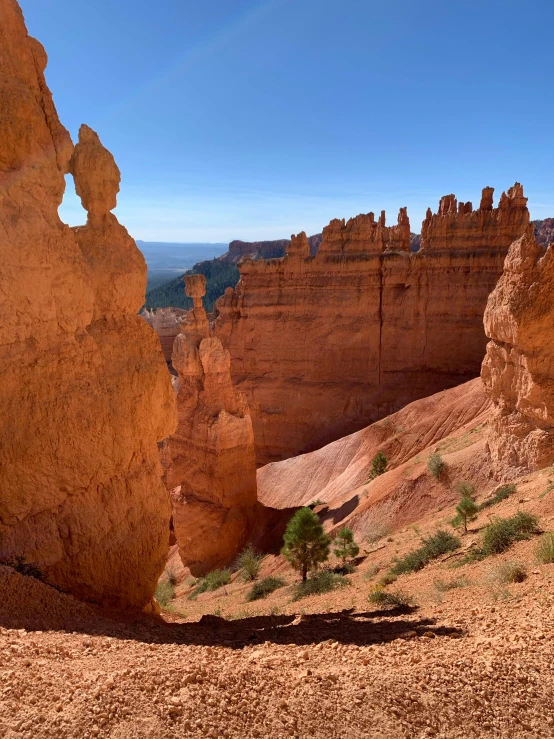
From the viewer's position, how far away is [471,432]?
2130 centimetres

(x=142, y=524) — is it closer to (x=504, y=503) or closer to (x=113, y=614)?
(x=113, y=614)

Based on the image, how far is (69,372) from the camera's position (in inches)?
333

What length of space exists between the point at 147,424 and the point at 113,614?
3.32 m

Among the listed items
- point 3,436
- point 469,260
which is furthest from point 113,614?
point 469,260

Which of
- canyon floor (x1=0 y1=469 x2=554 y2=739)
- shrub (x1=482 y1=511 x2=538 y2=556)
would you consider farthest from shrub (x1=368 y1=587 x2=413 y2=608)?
shrub (x1=482 y1=511 x2=538 y2=556)

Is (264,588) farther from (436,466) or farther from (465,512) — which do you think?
(436,466)

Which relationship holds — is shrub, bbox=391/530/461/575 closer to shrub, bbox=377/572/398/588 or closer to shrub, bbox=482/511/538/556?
shrub, bbox=377/572/398/588

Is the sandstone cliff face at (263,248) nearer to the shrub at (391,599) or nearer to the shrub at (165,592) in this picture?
the shrub at (165,592)

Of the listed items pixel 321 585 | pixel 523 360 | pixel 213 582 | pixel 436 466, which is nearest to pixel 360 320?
pixel 436 466

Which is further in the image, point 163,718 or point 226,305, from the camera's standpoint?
point 226,305

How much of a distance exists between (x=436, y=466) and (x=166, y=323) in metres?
39.6

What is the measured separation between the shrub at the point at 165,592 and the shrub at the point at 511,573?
13252 millimetres

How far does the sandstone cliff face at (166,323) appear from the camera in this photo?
5159 centimetres

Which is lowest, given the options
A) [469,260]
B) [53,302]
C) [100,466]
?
[100,466]
